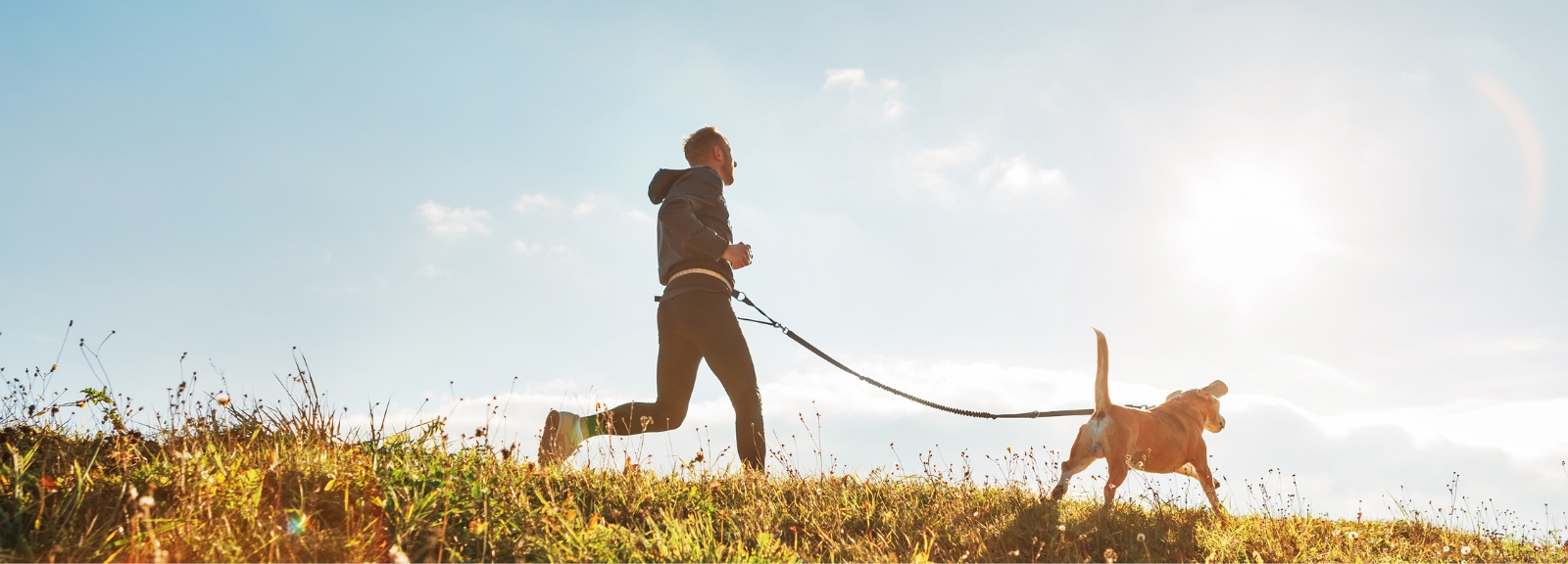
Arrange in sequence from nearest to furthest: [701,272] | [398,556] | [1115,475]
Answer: [398,556]
[701,272]
[1115,475]

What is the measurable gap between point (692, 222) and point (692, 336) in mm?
696

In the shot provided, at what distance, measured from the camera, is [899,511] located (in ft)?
15.7

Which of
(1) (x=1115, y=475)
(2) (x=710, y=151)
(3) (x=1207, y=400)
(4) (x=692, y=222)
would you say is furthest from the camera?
(3) (x=1207, y=400)

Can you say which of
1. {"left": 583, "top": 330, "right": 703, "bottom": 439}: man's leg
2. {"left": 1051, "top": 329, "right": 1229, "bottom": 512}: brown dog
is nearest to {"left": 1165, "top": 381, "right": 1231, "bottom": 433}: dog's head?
{"left": 1051, "top": 329, "right": 1229, "bottom": 512}: brown dog

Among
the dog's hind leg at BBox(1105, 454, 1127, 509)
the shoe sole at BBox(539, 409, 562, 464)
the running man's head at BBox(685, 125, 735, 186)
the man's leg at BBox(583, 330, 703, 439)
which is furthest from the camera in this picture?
the running man's head at BBox(685, 125, 735, 186)

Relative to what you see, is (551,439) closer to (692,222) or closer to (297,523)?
(692,222)

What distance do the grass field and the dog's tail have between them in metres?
0.70

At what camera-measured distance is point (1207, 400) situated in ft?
22.1

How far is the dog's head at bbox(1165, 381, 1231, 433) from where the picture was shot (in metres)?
6.68

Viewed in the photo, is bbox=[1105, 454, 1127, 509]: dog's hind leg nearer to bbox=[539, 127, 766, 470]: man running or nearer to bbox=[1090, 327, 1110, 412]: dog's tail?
bbox=[1090, 327, 1110, 412]: dog's tail

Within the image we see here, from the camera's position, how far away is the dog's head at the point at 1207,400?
668cm

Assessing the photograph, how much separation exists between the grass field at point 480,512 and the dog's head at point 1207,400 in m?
0.88

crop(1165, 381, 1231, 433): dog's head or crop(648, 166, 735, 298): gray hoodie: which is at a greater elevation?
crop(648, 166, 735, 298): gray hoodie

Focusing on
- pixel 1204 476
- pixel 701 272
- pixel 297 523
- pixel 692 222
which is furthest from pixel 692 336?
pixel 1204 476
